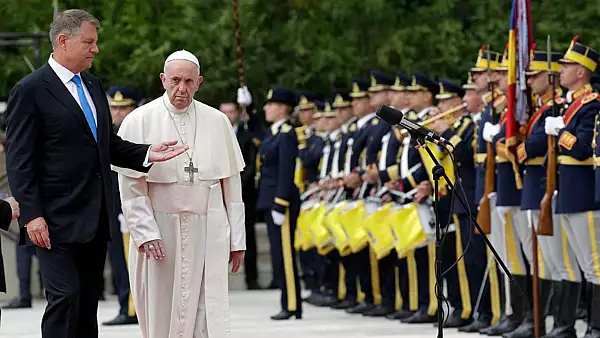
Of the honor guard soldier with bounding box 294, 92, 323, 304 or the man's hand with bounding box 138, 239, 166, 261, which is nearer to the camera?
the man's hand with bounding box 138, 239, 166, 261

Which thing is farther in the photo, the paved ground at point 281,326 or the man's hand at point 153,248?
the paved ground at point 281,326

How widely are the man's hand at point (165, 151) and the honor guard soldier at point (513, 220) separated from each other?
4.37 meters

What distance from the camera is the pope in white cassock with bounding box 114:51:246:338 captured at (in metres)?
9.09

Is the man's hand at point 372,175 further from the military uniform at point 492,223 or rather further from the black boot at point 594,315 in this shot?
the black boot at point 594,315

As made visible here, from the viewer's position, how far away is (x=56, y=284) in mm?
8648

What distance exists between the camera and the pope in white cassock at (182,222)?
909cm

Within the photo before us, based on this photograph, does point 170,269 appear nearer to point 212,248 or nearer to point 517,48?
point 212,248

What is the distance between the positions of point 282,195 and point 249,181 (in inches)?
192

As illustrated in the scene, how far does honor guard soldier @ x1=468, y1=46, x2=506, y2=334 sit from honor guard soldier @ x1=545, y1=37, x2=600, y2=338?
1.27 meters

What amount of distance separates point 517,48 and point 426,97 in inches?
100

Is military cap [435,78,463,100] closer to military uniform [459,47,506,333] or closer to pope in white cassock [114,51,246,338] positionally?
military uniform [459,47,506,333]

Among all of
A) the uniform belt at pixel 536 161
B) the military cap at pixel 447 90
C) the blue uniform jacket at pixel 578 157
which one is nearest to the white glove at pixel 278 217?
the military cap at pixel 447 90

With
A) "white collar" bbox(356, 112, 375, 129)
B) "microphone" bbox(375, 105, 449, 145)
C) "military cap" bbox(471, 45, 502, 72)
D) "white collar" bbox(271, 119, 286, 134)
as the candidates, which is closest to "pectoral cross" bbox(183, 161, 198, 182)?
"microphone" bbox(375, 105, 449, 145)

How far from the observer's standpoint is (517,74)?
1266 cm
